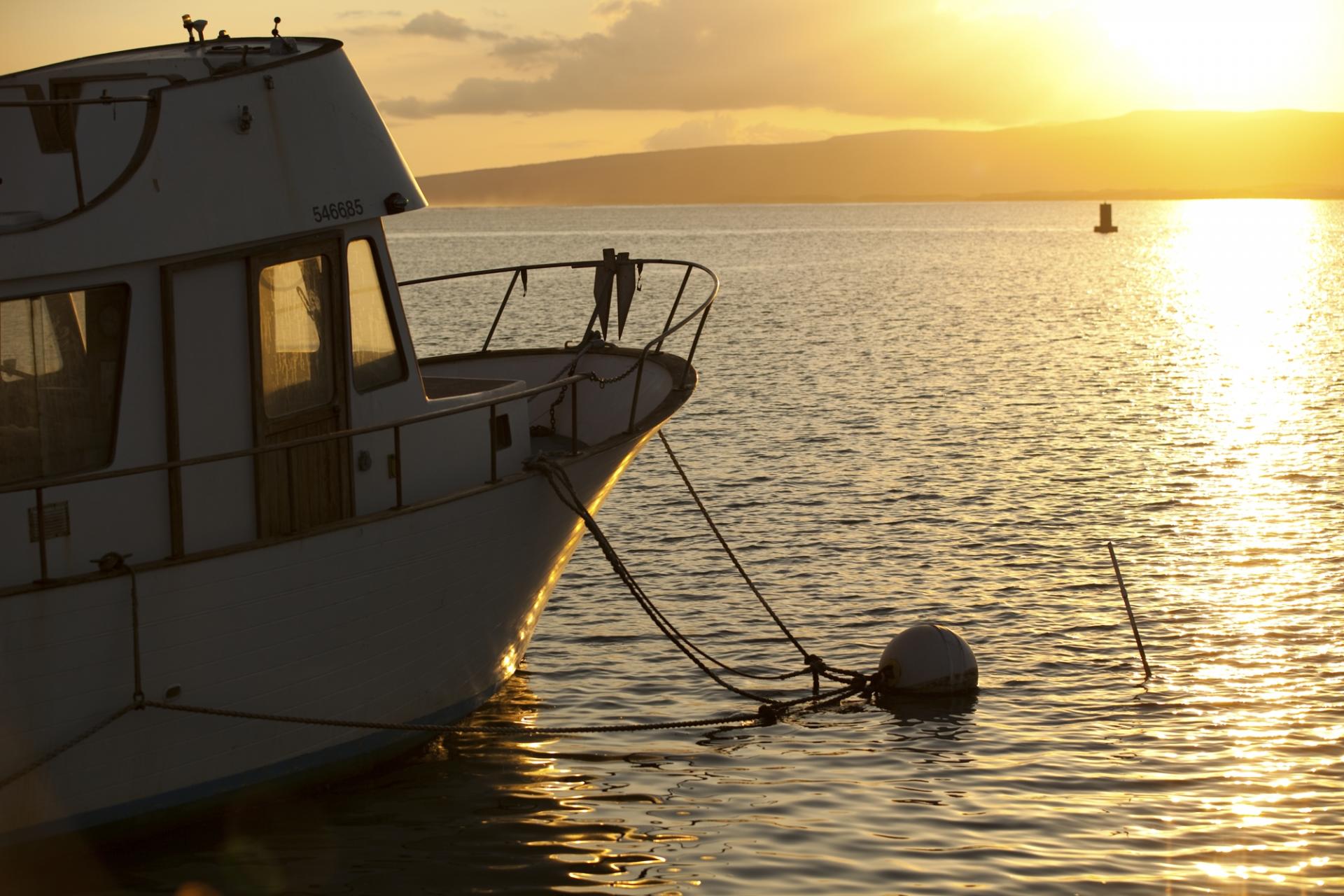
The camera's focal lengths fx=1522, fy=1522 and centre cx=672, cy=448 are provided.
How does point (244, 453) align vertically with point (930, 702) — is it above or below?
above

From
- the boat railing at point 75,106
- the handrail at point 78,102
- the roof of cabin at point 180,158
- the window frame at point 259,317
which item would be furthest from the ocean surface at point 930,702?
the handrail at point 78,102

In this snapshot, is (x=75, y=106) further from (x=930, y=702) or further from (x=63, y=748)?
(x=930, y=702)

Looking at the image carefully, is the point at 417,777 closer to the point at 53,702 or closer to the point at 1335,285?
the point at 53,702

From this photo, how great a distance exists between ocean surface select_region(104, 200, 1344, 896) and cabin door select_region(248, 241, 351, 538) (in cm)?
194

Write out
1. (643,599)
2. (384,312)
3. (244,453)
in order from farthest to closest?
(643,599) → (384,312) → (244,453)

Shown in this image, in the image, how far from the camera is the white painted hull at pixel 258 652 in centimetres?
816

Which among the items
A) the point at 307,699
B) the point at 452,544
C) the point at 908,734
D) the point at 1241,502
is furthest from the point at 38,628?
the point at 1241,502

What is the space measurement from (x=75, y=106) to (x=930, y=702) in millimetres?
7639

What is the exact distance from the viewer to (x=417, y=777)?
10.6 metres

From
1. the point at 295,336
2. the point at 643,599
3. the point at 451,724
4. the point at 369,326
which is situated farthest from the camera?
the point at 643,599

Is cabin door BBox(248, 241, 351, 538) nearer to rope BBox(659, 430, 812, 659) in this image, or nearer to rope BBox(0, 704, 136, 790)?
rope BBox(0, 704, 136, 790)

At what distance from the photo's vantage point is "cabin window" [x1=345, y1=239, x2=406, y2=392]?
987 centimetres

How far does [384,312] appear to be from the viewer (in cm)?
1009

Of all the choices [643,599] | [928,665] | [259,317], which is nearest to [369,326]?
[259,317]
